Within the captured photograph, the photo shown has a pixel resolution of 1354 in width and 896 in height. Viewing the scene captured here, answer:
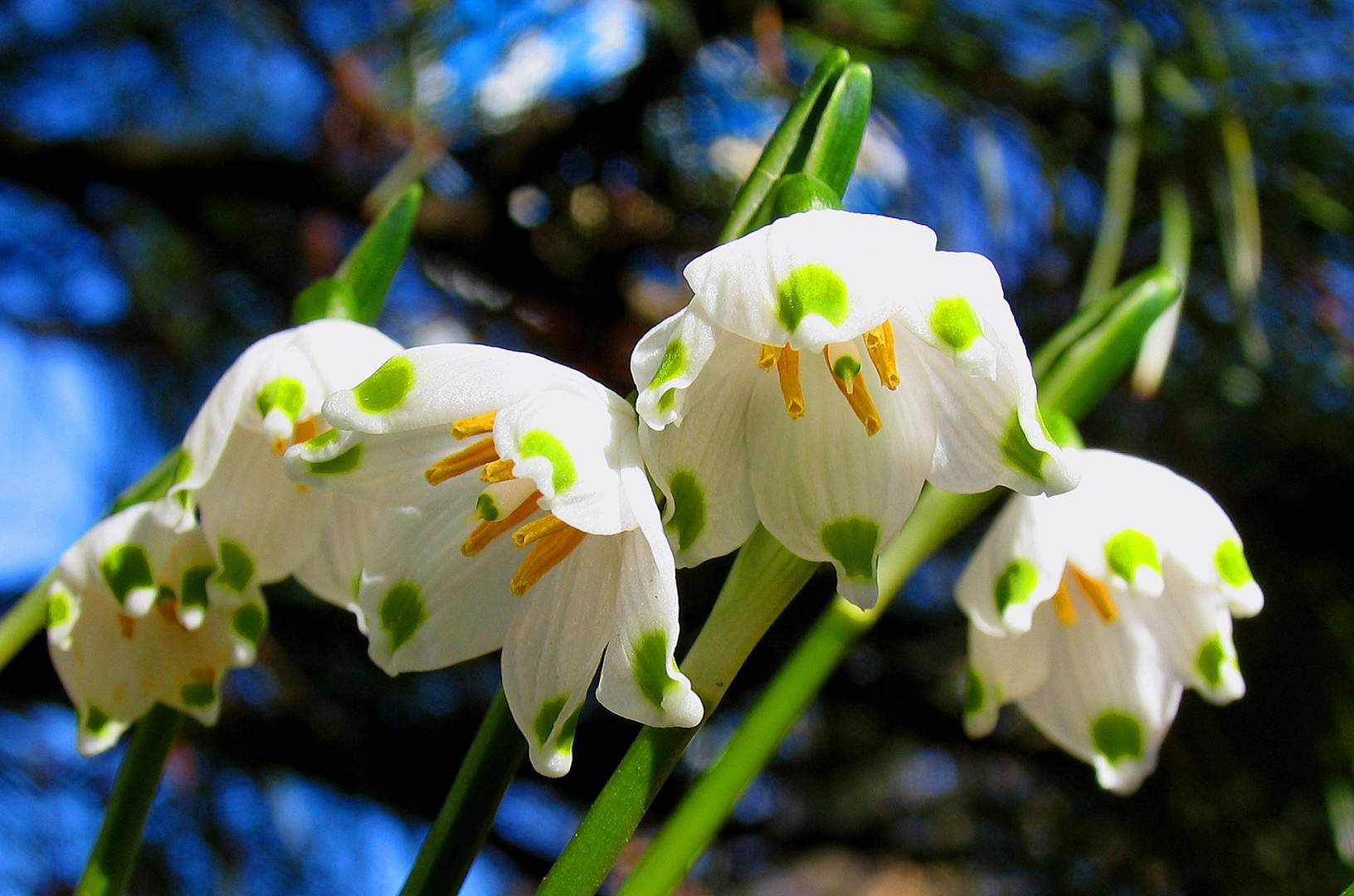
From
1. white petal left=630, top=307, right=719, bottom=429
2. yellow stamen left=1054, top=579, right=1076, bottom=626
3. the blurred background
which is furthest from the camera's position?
the blurred background

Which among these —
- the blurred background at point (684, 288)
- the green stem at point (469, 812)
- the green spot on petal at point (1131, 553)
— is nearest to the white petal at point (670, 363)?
the green stem at point (469, 812)

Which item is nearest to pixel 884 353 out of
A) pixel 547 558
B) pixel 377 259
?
pixel 547 558

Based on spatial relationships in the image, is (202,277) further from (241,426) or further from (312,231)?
(241,426)

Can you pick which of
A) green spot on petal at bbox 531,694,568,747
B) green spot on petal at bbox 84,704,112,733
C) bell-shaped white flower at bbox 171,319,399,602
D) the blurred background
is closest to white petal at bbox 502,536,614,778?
green spot on petal at bbox 531,694,568,747

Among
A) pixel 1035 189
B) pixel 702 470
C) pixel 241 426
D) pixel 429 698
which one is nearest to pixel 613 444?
pixel 702 470

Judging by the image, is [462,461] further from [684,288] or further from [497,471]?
[684,288]

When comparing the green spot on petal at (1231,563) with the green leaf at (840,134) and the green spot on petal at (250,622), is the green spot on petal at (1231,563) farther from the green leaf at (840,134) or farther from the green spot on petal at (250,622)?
the green spot on petal at (250,622)

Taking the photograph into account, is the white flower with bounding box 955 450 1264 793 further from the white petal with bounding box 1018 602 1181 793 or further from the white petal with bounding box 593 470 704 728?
the white petal with bounding box 593 470 704 728
